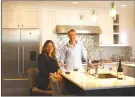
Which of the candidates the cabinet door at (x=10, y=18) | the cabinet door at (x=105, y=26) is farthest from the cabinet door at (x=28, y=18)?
the cabinet door at (x=105, y=26)

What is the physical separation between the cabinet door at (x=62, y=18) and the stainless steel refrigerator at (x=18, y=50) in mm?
672

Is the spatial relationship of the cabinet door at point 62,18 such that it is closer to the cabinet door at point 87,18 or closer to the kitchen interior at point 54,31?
the kitchen interior at point 54,31

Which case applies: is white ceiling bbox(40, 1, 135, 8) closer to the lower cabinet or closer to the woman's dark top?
the lower cabinet

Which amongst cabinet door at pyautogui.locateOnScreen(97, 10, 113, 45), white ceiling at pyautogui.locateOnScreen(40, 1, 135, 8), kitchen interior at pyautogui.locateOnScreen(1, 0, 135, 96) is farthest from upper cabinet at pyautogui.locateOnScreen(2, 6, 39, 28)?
cabinet door at pyautogui.locateOnScreen(97, 10, 113, 45)

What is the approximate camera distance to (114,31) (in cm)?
612

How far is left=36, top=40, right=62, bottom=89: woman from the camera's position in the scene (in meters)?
3.28

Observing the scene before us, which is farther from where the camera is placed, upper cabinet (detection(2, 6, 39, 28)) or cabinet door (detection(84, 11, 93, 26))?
cabinet door (detection(84, 11, 93, 26))

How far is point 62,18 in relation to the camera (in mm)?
5641

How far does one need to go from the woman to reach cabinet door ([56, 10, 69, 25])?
227 cm

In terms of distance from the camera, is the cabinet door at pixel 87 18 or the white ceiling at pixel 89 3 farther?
the cabinet door at pixel 87 18

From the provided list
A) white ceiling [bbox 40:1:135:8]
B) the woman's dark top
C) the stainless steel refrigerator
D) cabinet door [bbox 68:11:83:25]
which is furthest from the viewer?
cabinet door [bbox 68:11:83:25]

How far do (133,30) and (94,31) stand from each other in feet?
4.14

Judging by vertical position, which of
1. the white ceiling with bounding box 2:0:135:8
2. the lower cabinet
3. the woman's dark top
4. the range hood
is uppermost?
the white ceiling with bounding box 2:0:135:8

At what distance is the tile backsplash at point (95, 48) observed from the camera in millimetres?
5816
